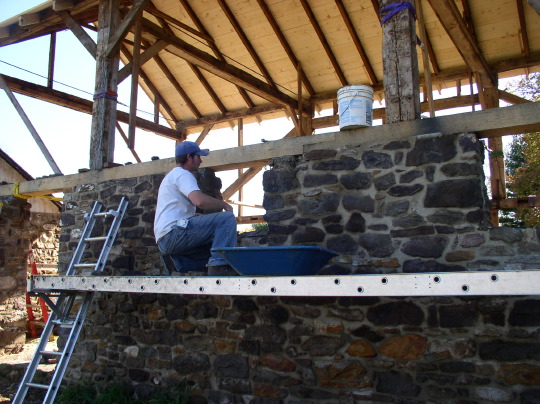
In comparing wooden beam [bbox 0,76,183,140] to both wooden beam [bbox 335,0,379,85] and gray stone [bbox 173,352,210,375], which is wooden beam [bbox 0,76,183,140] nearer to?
wooden beam [bbox 335,0,379,85]

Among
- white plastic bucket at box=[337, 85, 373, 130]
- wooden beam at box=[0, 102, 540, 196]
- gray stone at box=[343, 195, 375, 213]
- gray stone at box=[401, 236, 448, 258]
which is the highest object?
white plastic bucket at box=[337, 85, 373, 130]

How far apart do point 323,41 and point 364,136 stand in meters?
4.89

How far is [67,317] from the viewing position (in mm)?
5230

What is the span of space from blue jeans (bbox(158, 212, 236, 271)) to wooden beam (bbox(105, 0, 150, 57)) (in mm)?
3290

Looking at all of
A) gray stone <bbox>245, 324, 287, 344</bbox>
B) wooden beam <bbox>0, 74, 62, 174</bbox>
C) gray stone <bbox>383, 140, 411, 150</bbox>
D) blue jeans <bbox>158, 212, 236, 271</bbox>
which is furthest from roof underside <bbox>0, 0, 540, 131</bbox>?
gray stone <bbox>245, 324, 287, 344</bbox>

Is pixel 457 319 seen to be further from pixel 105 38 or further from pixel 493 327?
pixel 105 38

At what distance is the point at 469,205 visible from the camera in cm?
412

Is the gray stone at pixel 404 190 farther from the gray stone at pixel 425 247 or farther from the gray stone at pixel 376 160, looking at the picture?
the gray stone at pixel 425 247

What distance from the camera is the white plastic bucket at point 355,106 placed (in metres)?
4.63

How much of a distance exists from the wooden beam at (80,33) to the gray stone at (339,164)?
3.82 m

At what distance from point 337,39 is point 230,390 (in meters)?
6.35

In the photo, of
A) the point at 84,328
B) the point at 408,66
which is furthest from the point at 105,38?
the point at 408,66

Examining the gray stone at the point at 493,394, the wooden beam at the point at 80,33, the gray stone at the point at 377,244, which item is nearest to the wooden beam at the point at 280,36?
the wooden beam at the point at 80,33

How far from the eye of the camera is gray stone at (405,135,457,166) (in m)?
4.27
